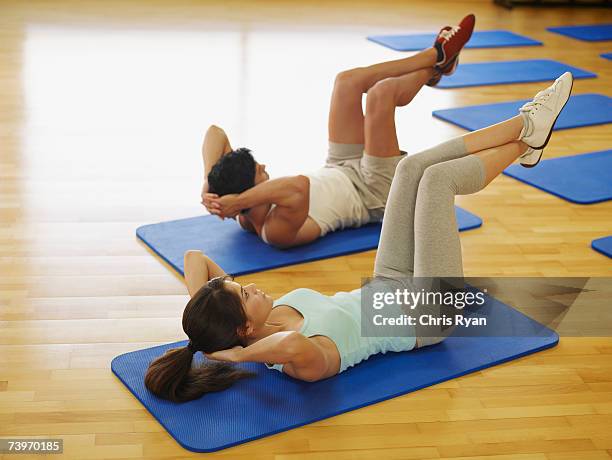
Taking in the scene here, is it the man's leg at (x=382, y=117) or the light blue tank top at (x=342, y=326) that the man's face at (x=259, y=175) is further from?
the light blue tank top at (x=342, y=326)

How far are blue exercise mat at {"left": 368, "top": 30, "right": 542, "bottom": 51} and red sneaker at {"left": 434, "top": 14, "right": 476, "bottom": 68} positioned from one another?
9.22 ft

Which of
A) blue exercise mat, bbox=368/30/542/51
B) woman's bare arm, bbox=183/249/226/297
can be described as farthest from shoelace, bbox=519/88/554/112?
blue exercise mat, bbox=368/30/542/51

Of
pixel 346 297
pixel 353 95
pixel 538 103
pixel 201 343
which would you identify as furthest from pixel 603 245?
pixel 201 343

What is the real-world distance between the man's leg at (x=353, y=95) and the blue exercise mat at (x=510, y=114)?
4.11 ft

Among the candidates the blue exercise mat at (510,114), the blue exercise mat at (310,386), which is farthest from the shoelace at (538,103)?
the blue exercise mat at (510,114)

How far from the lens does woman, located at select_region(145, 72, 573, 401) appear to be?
234cm

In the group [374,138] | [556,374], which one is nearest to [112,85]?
[374,138]

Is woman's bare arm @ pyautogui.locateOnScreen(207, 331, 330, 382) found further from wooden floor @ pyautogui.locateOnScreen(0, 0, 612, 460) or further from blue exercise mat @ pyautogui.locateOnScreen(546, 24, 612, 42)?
blue exercise mat @ pyautogui.locateOnScreen(546, 24, 612, 42)

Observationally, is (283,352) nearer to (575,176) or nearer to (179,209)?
(179,209)

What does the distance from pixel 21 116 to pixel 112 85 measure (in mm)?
779

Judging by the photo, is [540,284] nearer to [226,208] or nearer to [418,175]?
[418,175]

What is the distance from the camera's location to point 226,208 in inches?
124

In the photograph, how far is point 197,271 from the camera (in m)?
2.65

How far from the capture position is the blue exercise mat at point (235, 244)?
3205 mm
